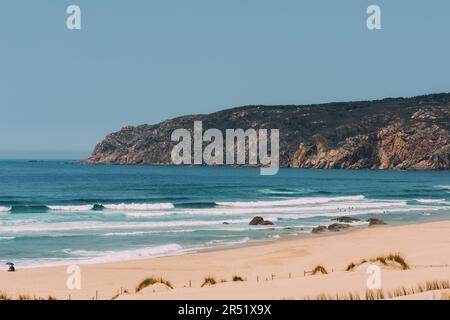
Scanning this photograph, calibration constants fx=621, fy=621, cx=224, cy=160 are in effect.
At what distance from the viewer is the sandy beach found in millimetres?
11820

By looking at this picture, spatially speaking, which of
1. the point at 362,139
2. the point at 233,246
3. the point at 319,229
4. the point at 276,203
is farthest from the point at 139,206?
the point at 362,139

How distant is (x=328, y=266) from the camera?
21.1 m

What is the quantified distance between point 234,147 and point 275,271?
157 m

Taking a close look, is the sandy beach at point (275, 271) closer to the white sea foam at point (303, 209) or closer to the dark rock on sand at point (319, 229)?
the dark rock on sand at point (319, 229)

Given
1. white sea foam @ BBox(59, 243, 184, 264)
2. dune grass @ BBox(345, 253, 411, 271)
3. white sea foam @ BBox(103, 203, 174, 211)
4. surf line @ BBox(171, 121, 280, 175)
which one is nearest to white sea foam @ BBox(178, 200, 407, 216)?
white sea foam @ BBox(103, 203, 174, 211)

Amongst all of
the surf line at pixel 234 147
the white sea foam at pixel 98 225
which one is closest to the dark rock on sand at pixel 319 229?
the white sea foam at pixel 98 225

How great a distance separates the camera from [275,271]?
20266mm

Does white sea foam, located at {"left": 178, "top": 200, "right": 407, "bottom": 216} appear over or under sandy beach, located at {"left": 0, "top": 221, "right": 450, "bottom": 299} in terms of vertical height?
under

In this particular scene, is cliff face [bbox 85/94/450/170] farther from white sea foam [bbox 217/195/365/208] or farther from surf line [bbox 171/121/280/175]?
white sea foam [bbox 217/195/365/208]

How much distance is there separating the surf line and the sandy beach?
136 m

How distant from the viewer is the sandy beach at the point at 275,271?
38.8ft

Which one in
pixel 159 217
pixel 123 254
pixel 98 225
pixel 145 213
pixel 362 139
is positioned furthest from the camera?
pixel 362 139

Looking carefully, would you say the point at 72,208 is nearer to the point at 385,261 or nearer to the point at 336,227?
the point at 336,227

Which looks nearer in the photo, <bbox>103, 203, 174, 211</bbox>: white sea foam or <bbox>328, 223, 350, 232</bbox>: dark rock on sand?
<bbox>328, 223, 350, 232</bbox>: dark rock on sand
